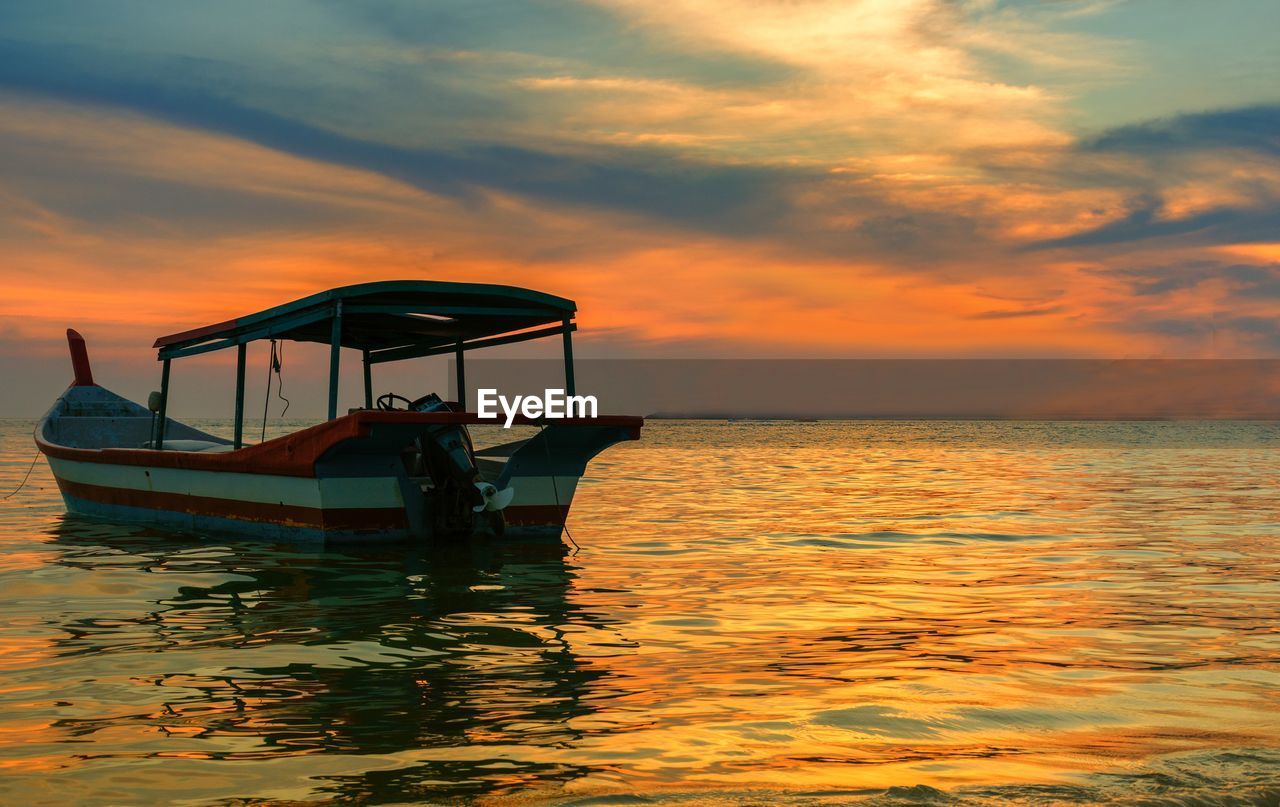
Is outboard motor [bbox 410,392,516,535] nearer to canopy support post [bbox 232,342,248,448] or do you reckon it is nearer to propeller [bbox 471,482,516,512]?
propeller [bbox 471,482,516,512]

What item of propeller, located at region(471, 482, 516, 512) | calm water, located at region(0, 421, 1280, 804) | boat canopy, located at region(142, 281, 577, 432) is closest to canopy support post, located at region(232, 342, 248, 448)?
boat canopy, located at region(142, 281, 577, 432)

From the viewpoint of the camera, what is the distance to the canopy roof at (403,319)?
41.9 feet

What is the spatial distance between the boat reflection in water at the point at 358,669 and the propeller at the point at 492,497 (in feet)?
4.45

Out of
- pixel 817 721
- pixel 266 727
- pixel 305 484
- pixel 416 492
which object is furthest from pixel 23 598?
pixel 817 721

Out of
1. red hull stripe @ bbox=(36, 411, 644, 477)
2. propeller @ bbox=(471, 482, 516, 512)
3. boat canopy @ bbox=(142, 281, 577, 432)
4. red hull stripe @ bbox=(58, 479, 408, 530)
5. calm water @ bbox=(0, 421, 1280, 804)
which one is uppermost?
boat canopy @ bbox=(142, 281, 577, 432)

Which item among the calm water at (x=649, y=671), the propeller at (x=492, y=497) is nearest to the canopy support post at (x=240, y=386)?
the calm water at (x=649, y=671)

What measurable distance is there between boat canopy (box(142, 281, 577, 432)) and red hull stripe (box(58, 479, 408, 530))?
3.72 ft

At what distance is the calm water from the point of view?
422 centimetres

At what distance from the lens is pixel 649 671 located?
630cm

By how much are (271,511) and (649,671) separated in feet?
28.2

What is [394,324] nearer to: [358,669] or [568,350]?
[568,350]

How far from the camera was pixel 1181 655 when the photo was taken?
6.88 metres

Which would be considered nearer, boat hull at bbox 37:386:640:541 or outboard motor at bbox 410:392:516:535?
boat hull at bbox 37:386:640:541

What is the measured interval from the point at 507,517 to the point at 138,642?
6738 millimetres
